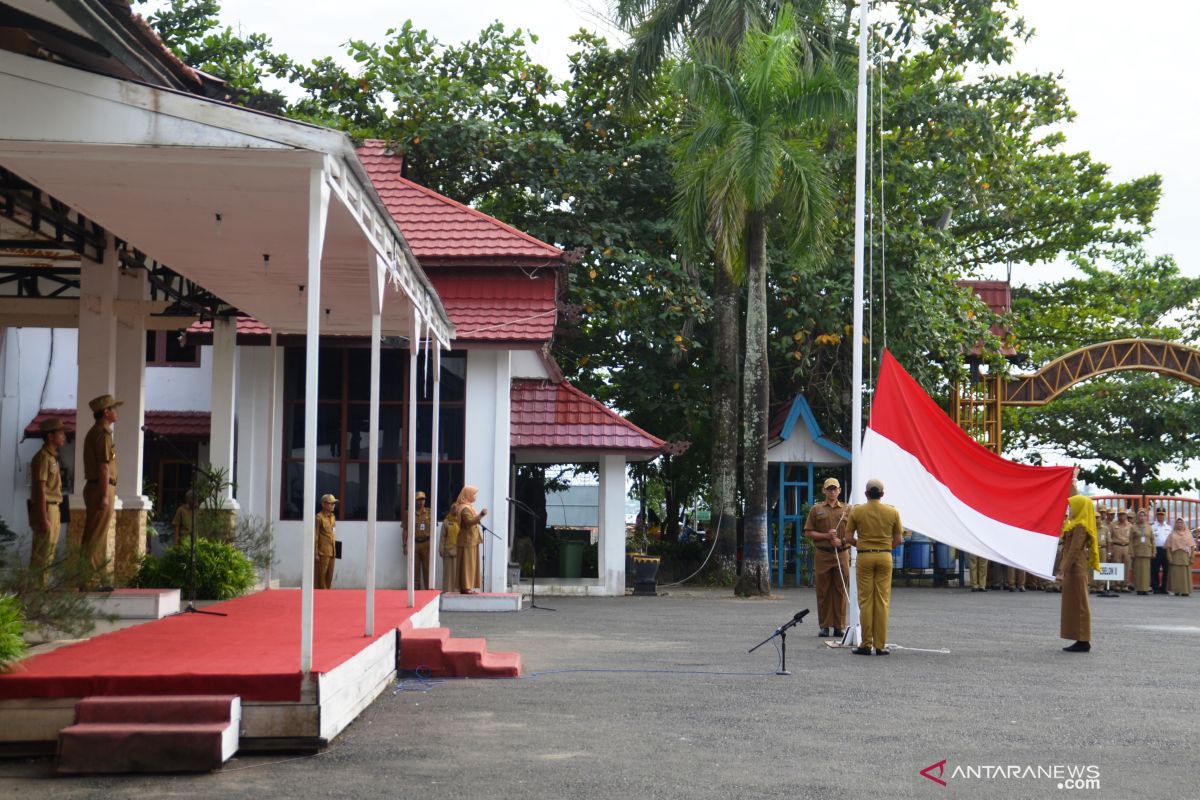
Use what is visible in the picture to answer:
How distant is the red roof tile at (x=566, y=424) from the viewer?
83.6ft

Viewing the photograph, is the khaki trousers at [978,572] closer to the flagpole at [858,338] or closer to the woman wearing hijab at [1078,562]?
the woman wearing hijab at [1078,562]

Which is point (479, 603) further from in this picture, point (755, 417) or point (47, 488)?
point (47, 488)

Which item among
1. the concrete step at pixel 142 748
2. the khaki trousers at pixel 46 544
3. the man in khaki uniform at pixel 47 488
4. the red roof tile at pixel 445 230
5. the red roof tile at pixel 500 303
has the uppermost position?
the red roof tile at pixel 445 230

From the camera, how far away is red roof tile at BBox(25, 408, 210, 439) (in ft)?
86.1

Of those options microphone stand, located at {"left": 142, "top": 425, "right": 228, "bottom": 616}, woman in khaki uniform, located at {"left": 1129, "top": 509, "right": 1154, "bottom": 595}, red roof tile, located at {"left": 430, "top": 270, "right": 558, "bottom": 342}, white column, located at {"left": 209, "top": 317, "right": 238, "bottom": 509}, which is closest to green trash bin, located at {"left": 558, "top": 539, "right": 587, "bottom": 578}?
red roof tile, located at {"left": 430, "top": 270, "right": 558, "bottom": 342}

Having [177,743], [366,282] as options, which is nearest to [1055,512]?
[366,282]

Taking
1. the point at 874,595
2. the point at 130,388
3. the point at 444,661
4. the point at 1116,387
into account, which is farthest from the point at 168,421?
the point at 1116,387

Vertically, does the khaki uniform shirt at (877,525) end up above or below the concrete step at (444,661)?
above

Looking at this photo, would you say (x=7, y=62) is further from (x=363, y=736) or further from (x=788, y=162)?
(x=788, y=162)

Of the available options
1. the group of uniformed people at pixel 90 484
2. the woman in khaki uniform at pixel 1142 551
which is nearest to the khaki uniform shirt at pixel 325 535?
the group of uniformed people at pixel 90 484

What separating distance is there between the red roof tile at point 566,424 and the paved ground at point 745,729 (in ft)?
28.9

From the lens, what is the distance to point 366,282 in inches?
547

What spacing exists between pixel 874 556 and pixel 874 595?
0.42 m

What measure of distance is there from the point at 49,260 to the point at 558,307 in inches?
400
